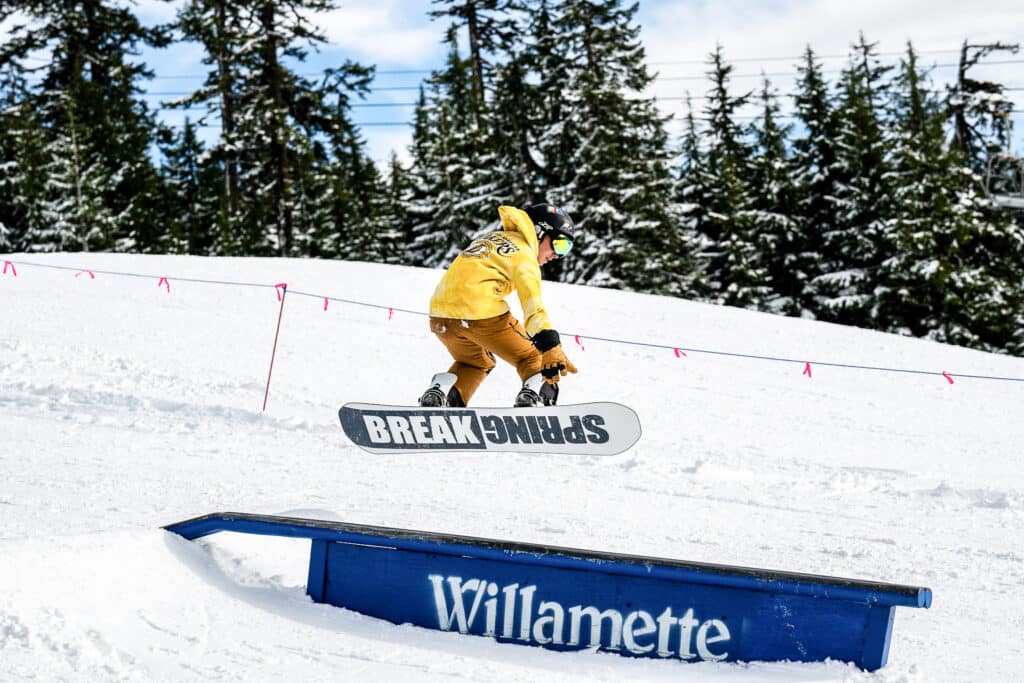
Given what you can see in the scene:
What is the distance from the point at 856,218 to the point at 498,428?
30.8 metres

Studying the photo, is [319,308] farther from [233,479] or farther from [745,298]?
[745,298]

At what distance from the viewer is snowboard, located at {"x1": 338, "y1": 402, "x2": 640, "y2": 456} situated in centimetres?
580

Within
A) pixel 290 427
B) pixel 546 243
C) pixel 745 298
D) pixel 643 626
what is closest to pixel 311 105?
pixel 745 298

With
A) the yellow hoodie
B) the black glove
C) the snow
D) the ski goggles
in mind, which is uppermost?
the ski goggles

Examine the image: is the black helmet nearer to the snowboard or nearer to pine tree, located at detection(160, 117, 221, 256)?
the snowboard

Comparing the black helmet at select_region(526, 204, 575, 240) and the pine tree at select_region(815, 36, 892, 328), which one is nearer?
the black helmet at select_region(526, 204, 575, 240)

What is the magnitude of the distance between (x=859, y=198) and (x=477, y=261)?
3075 centimetres

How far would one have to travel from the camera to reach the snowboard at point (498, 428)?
5805mm

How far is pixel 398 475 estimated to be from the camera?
24.3 ft

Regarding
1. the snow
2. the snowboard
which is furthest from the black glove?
the snow

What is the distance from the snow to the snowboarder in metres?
1.21

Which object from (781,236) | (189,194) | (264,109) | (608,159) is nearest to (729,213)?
(781,236)

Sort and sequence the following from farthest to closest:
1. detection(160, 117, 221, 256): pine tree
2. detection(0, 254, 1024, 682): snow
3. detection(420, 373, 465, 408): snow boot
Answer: detection(160, 117, 221, 256): pine tree → detection(420, 373, 465, 408): snow boot → detection(0, 254, 1024, 682): snow

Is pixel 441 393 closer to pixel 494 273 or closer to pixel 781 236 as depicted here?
pixel 494 273
